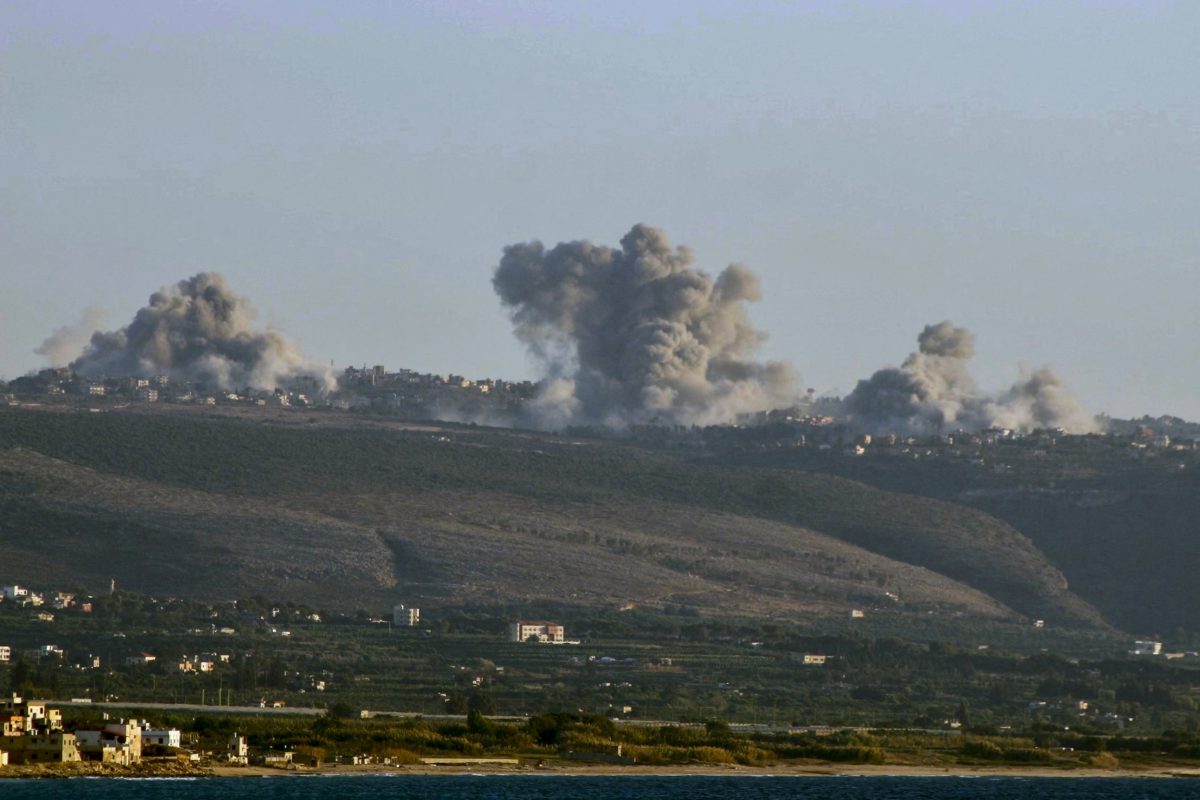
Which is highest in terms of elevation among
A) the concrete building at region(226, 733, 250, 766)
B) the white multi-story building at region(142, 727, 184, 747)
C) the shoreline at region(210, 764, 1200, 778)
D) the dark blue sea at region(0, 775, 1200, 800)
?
the white multi-story building at region(142, 727, 184, 747)

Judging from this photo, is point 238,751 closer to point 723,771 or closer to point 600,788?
point 600,788

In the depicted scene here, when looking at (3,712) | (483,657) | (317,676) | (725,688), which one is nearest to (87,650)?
(317,676)

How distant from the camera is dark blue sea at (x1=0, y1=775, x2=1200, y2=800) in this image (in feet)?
372

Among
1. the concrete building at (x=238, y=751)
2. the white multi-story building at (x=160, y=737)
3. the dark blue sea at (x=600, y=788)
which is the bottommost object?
the dark blue sea at (x=600, y=788)

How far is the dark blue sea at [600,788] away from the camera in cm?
11350

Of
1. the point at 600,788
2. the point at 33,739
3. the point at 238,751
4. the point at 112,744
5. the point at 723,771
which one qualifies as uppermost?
the point at 33,739

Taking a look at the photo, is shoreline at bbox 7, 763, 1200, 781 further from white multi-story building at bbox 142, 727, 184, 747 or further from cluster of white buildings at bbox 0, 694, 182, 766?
white multi-story building at bbox 142, 727, 184, 747

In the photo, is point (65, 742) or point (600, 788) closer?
point (65, 742)

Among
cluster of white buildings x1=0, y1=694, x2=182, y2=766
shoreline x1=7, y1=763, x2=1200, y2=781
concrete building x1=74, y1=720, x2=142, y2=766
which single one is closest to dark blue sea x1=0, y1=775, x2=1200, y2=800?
shoreline x1=7, y1=763, x2=1200, y2=781

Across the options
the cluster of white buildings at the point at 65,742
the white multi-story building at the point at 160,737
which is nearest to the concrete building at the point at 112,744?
the cluster of white buildings at the point at 65,742

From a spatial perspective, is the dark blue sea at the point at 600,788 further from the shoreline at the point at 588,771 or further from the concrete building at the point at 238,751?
the concrete building at the point at 238,751

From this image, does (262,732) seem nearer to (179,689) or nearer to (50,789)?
(50,789)

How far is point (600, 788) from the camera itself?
12756 centimetres

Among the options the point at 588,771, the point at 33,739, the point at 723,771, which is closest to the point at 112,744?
the point at 33,739
